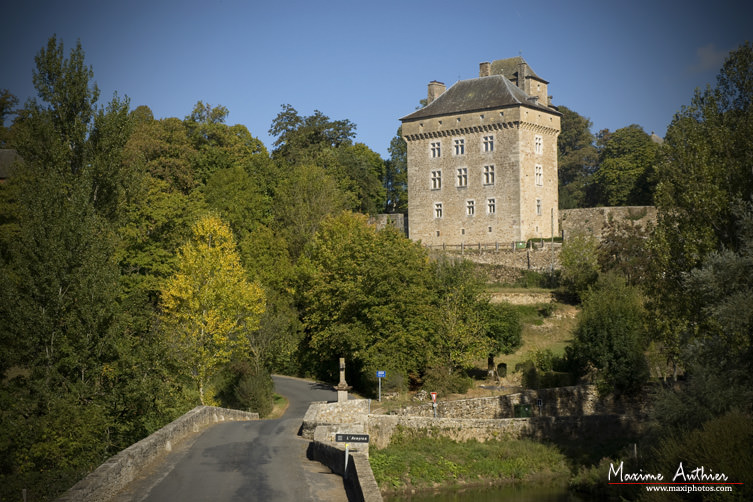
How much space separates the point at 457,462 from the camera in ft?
102

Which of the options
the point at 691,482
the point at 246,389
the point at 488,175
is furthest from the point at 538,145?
the point at 691,482

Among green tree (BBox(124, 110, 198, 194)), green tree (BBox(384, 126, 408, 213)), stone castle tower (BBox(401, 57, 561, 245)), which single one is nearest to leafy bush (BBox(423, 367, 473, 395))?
stone castle tower (BBox(401, 57, 561, 245))

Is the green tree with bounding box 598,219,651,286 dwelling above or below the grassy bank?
above

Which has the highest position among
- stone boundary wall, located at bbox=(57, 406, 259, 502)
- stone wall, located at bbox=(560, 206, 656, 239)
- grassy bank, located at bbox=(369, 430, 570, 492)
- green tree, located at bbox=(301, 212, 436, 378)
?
stone wall, located at bbox=(560, 206, 656, 239)

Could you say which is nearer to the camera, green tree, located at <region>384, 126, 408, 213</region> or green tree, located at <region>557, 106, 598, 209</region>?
green tree, located at <region>384, 126, 408, 213</region>

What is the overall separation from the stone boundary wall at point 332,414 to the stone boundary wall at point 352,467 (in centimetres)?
184

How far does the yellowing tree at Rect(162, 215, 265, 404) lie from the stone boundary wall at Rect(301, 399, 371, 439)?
332 inches

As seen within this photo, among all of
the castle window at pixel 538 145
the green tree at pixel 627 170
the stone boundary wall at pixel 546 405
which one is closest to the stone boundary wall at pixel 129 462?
the stone boundary wall at pixel 546 405

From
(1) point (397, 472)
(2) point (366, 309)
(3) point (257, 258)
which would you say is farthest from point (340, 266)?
(1) point (397, 472)

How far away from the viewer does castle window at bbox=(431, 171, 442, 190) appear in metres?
66.9

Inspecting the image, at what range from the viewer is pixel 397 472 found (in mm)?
29500

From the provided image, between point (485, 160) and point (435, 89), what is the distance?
7891 millimetres

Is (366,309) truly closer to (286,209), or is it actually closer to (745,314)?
(286,209)

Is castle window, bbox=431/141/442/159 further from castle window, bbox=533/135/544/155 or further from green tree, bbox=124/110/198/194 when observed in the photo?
green tree, bbox=124/110/198/194
